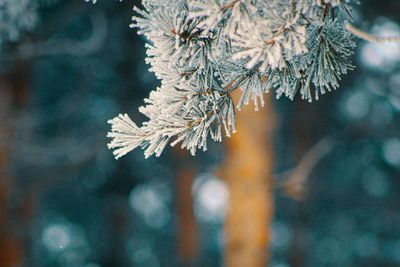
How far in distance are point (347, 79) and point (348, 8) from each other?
901 cm

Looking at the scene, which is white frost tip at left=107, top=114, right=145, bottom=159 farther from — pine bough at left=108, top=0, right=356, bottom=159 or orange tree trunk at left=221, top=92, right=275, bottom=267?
orange tree trunk at left=221, top=92, right=275, bottom=267

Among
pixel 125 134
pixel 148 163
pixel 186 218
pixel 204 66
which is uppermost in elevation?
pixel 148 163

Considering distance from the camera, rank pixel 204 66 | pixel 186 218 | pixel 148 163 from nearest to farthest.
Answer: pixel 204 66
pixel 186 218
pixel 148 163

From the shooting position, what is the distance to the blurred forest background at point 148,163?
5031mm

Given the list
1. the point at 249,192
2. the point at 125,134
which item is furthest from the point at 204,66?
the point at 249,192

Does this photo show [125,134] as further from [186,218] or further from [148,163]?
[148,163]

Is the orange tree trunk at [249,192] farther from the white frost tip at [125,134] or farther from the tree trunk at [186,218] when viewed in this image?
the tree trunk at [186,218]

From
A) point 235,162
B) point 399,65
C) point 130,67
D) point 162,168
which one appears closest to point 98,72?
point 130,67

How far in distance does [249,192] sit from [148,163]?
8824 mm

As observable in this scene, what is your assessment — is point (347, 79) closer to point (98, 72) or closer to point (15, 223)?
point (98, 72)

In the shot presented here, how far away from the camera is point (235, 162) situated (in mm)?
4375

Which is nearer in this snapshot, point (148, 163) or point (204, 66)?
point (204, 66)

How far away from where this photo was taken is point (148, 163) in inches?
511

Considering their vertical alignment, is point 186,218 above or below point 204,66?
below
